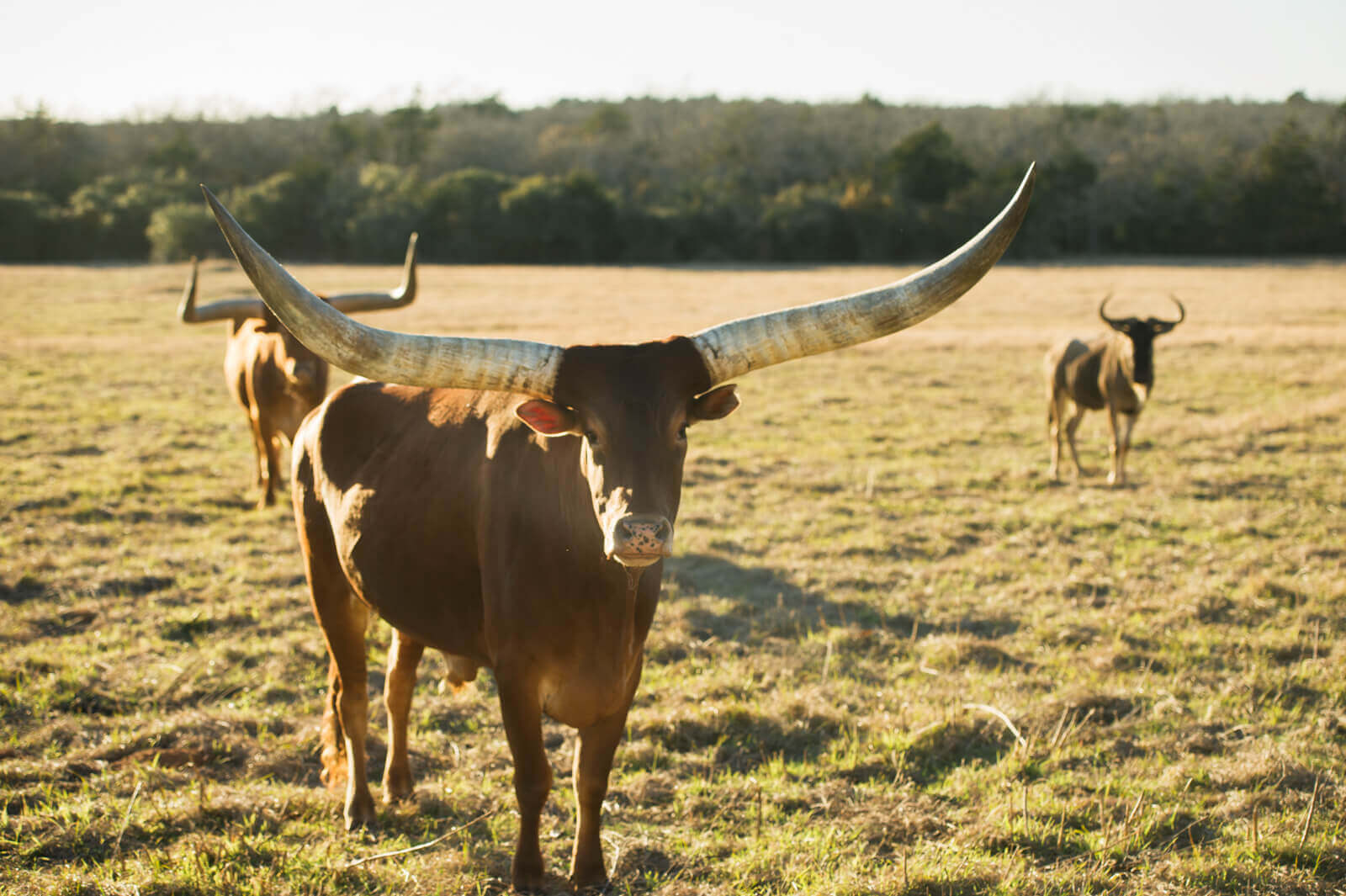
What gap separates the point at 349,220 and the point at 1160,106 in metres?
77.7

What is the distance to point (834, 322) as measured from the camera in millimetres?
3320

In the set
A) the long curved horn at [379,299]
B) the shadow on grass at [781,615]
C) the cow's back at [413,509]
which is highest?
the long curved horn at [379,299]

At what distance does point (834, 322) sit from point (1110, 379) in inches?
356

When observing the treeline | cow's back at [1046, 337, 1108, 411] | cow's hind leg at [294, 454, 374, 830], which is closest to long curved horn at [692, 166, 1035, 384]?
cow's hind leg at [294, 454, 374, 830]

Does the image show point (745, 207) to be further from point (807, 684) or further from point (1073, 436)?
point (807, 684)

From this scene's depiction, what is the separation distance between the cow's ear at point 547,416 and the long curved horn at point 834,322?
503 millimetres

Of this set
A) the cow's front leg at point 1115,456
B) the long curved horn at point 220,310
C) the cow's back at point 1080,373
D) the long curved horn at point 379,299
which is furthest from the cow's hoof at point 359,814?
the cow's back at point 1080,373

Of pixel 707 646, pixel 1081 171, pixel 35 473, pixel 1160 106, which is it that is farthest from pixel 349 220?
pixel 1160 106

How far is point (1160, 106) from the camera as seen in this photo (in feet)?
302

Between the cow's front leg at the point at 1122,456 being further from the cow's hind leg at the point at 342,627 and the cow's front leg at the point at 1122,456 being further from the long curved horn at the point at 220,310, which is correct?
the long curved horn at the point at 220,310

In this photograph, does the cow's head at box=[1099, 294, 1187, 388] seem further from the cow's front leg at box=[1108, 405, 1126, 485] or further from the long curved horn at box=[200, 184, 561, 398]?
the long curved horn at box=[200, 184, 561, 398]

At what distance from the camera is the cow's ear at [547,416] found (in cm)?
310

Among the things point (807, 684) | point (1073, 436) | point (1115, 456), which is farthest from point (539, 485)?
point (1073, 436)

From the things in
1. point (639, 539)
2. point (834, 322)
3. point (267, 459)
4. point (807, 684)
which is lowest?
point (807, 684)
